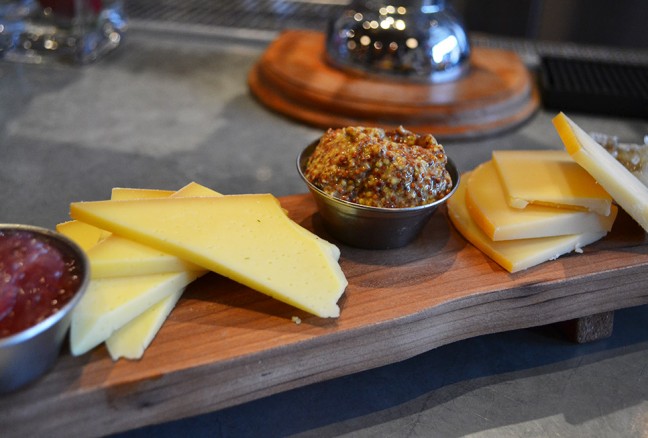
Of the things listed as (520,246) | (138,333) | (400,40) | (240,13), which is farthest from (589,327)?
(240,13)

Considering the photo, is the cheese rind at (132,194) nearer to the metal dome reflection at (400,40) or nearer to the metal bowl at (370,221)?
the metal bowl at (370,221)

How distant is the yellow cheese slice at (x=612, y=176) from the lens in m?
1.13

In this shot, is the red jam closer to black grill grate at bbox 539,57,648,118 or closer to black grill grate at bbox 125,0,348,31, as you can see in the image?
black grill grate at bbox 539,57,648,118

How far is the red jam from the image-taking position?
81cm

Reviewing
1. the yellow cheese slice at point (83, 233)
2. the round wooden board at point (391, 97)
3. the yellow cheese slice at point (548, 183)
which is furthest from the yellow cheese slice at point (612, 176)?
the yellow cheese slice at point (83, 233)

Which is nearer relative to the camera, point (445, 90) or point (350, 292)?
point (350, 292)

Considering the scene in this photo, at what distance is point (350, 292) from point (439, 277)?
16 cm

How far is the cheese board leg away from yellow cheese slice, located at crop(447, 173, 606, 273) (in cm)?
13

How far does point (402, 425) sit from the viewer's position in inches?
40.1

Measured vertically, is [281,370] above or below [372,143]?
below

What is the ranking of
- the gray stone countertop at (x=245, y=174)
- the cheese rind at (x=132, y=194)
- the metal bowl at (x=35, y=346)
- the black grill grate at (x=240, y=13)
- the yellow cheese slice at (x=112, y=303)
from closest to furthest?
the metal bowl at (x=35, y=346) < the yellow cheese slice at (x=112, y=303) < the gray stone countertop at (x=245, y=174) < the cheese rind at (x=132, y=194) < the black grill grate at (x=240, y=13)

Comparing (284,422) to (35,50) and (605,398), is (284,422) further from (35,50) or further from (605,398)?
(35,50)

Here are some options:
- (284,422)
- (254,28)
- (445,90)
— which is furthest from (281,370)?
(254,28)

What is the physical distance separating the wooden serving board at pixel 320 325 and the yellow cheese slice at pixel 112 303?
28 mm
